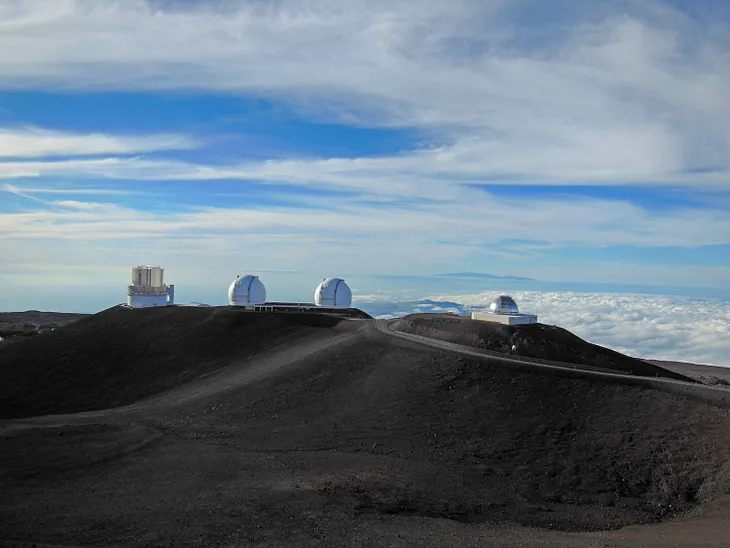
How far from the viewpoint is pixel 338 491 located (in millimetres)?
19047

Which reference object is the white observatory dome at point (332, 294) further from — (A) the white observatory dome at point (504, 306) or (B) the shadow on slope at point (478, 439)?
(B) the shadow on slope at point (478, 439)

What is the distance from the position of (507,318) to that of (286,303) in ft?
62.7

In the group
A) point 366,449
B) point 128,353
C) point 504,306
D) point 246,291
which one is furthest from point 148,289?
point 366,449

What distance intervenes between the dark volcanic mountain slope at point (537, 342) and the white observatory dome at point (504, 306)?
2266 millimetres

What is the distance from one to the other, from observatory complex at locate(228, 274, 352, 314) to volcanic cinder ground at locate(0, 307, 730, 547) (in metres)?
9.70

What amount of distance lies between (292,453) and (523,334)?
16.7m

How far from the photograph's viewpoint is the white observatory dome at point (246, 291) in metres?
48.6

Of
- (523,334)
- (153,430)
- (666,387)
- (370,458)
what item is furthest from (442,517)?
(523,334)

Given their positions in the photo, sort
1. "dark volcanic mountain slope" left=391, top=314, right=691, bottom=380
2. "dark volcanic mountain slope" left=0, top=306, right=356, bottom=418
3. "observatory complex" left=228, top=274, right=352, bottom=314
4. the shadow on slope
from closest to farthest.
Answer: the shadow on slope
"dark volcanic mountain slope" left=391, top=314, right=691, bottom=380
"dark volcanic mountain slope" left=0, top=306, right=356, bottom=418
"observatory complex" left=228, top=274, right=352, bottom=314

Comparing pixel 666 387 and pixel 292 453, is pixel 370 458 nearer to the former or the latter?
pixel 292 453

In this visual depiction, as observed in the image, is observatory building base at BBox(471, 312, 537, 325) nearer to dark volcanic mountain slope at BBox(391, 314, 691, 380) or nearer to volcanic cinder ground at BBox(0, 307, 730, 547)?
dark volcanic mountain slope at BBox(391, 314, 691, 380)

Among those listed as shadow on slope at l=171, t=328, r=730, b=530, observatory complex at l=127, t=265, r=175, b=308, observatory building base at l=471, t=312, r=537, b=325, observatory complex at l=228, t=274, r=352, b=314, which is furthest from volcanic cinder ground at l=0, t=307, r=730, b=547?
observatory complex at l=127, t=265, r=175, b=308

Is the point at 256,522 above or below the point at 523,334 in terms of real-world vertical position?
below

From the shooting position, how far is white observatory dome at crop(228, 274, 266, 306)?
160 ft
